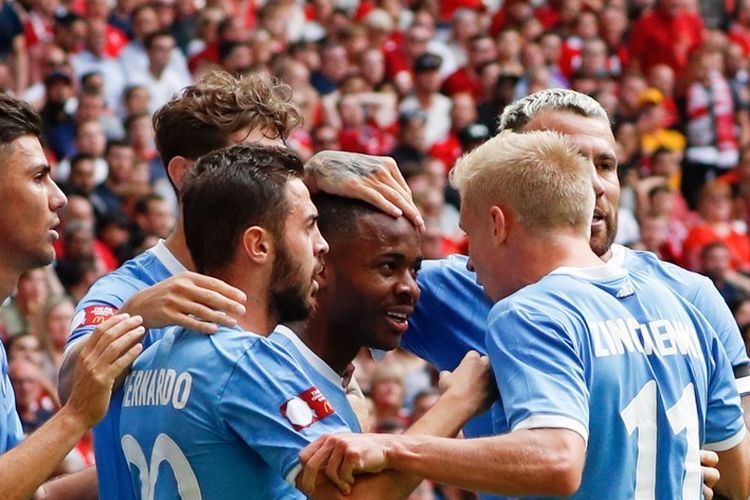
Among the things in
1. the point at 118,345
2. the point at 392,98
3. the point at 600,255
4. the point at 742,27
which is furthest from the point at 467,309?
the point at 742,27

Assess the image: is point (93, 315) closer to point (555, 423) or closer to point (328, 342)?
point (328, 342)

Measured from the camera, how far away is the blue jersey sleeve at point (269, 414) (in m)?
3.84

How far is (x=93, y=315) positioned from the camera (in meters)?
4.63

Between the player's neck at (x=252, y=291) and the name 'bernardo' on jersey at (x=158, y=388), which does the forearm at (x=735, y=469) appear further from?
the name 'bernardo' on jersey at (x=158, y=388)

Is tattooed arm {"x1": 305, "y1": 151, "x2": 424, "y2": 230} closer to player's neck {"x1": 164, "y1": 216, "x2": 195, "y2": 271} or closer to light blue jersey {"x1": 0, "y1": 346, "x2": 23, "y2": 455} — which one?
player's neck {"x1": 164, "y1": 216, "x2": 195, "y2": 271}

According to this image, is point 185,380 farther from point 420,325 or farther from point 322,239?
point 420,325

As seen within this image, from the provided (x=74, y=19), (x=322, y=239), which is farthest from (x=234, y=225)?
(x=74, y=19)

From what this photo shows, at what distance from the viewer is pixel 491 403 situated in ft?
13.6

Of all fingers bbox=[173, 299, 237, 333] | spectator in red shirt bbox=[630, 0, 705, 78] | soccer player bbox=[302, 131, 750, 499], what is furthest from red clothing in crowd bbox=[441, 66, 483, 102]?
fingers bbox=[173, 299, 237, 333]

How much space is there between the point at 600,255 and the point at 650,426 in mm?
1038

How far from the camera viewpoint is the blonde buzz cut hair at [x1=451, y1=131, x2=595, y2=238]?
4.07m

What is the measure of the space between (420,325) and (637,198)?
9.62 meters

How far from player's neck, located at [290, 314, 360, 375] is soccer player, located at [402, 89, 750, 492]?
0.52m

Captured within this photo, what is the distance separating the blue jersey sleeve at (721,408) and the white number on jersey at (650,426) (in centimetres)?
26
